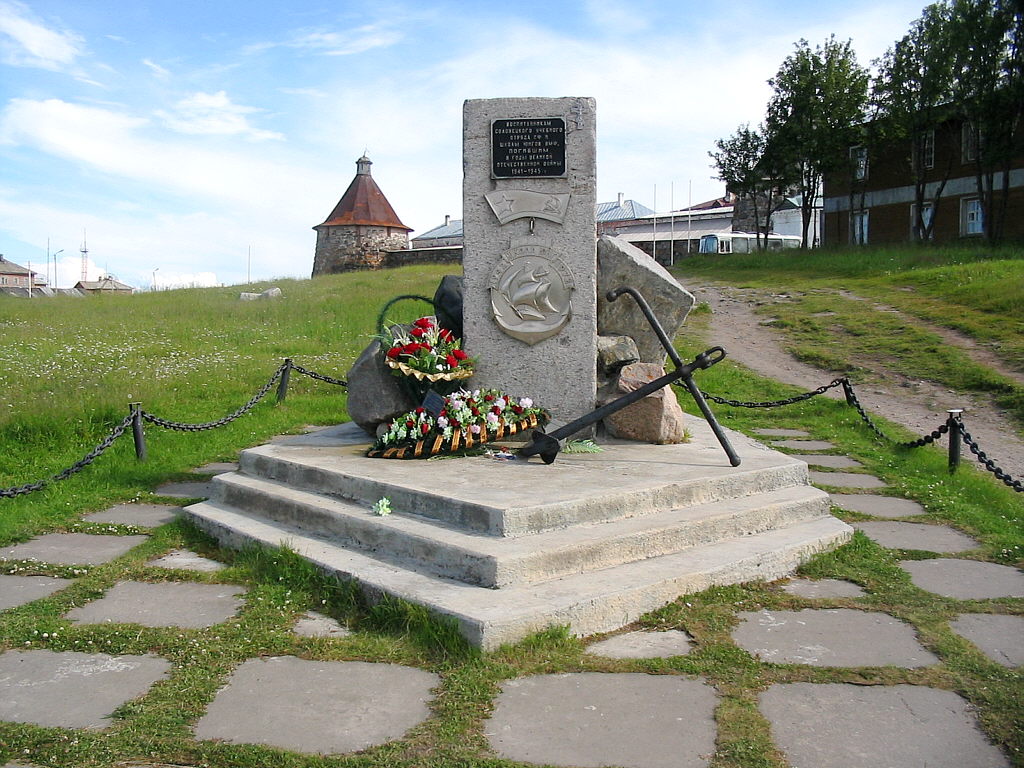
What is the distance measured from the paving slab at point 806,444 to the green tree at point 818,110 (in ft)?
73.7

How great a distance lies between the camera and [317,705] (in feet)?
9.00

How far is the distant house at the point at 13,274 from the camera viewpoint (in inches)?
3012

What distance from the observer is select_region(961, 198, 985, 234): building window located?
2747cm

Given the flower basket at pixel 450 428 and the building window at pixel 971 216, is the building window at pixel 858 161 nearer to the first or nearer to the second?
the building window at pixel 971 216

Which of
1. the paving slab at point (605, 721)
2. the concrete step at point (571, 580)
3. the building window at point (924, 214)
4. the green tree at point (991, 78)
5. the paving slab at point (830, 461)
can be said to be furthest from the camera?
the building window at point (924, 214)

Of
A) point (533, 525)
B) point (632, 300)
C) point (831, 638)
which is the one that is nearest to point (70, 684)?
point (533, 525)

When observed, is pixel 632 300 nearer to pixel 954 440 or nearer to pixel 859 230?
pixel 954 440

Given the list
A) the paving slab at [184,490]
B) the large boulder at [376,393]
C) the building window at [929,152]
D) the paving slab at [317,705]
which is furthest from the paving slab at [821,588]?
the building window at [929,152]

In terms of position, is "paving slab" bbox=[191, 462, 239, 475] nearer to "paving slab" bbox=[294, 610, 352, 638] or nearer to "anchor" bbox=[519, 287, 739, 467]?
"anchor" bbox=[519, 287, 739, 467]

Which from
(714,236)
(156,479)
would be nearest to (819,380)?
(156,479)

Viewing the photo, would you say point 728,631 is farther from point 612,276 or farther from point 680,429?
point 612,276

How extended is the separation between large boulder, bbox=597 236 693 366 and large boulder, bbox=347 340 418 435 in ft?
5.82

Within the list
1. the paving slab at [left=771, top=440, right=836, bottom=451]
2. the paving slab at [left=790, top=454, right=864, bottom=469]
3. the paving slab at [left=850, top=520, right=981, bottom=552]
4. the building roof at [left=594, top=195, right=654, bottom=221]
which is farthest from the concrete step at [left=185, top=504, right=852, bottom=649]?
the building roof at [left=594, top=195, right=654, bottom=221]

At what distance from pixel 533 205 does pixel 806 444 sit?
3.78 metres
